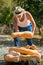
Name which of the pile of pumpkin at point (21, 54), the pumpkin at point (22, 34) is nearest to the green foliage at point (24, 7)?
the pumpkin at point (22, 34)

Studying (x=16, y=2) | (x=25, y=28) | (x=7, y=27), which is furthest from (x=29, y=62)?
(x=7, y=27)

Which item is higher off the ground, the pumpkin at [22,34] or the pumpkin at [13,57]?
the pumpkin at [22,34]

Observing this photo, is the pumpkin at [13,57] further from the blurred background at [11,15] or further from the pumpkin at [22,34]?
the blurred background at [11,15]

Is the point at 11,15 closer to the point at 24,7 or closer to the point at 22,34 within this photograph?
the point at 24,7

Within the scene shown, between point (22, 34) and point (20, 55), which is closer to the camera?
point (20, 55)

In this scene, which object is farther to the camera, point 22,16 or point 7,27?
point 7,27

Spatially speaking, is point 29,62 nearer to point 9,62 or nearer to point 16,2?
point 9,62

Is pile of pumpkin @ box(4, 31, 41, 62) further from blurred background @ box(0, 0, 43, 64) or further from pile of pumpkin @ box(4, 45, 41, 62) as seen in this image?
blurred background @ box(0, 0, 43, 64)

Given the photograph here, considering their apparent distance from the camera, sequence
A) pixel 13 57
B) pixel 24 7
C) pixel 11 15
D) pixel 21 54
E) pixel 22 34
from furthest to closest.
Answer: pixel 11 15
pixel 24 7
pixel 22 34
pixel 21 54
pixel 13 57

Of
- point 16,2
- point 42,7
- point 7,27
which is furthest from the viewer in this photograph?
point 7,27

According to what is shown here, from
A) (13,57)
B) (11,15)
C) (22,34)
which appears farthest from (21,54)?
(11,15)

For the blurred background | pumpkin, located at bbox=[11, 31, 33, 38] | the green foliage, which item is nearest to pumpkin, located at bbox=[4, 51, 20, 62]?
pumpkin, located at bbox=[11, 31, 33, 38]

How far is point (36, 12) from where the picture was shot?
16375mm

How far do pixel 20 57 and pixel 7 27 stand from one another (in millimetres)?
14268
